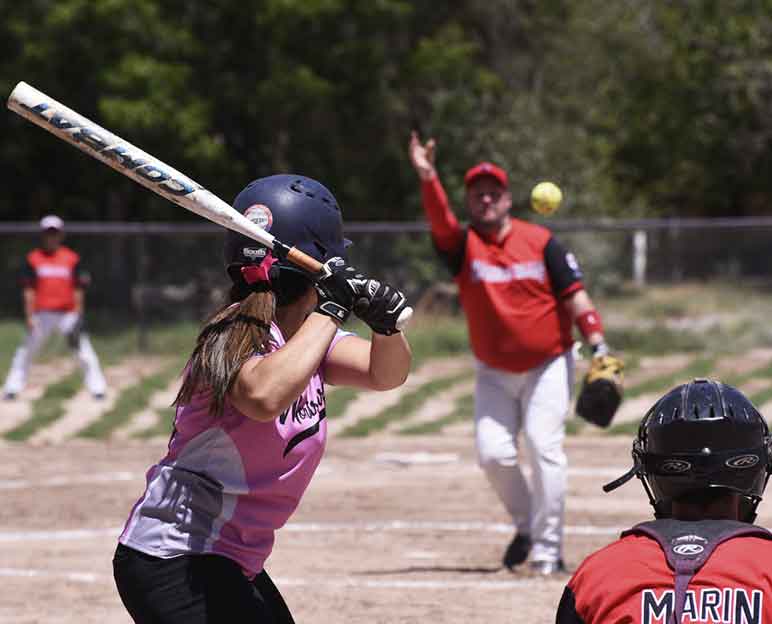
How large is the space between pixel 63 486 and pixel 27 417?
150 inches

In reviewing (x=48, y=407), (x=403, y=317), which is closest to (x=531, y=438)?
(x=403, y=317)

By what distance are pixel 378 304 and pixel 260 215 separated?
0.41 meters

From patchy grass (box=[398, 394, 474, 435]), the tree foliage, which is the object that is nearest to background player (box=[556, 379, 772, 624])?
patchy grass (box=[398, 394, 474, 435])

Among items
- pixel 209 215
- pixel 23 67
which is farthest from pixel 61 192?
pixel 209 215

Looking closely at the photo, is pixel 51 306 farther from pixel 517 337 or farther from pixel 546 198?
pixel 517 337

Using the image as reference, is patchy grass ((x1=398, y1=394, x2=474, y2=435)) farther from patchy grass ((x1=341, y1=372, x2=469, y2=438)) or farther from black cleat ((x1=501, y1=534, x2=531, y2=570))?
black cleat ((x1=501, y1=534, x2=531, y2=570))

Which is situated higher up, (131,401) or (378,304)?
(378,304)

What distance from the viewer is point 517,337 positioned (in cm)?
779

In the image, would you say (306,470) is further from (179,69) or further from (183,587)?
(179,69)

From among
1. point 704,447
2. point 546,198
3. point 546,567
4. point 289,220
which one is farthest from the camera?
point 546,198

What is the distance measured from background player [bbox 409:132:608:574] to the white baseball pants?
7.86 metres

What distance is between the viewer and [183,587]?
11.7 ft

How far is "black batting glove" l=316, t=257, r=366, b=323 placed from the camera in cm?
367

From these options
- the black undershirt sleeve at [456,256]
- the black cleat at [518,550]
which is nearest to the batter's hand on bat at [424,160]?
the black undershirt sleeve at [456,256]
